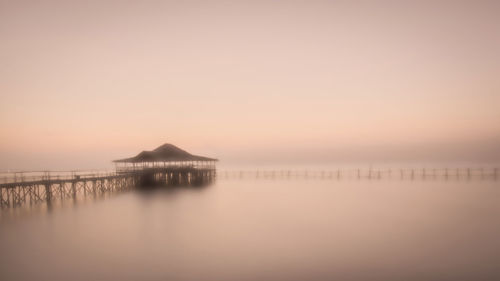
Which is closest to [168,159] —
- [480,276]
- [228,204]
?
[228,204]

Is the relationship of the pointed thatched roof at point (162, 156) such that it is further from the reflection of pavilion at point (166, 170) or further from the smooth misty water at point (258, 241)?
the smooth misty water at point (258, 241)

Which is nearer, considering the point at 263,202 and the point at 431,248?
the point at 431,248

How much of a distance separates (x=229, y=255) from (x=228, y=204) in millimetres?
10116

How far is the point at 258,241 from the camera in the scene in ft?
39.1

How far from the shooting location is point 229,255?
10.4 m

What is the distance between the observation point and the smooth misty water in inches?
353

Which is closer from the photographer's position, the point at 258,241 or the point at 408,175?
the point at 258,241

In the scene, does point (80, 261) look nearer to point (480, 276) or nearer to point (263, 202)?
point (480, 276)

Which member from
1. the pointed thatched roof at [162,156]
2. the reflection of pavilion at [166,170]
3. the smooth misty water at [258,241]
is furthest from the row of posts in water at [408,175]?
the smooth misty water at [258,241]

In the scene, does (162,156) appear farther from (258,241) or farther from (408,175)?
(408,175)

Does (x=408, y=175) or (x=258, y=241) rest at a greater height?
(x=258, y=241)

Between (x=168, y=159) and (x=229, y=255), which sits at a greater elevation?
(x=168, y=159)

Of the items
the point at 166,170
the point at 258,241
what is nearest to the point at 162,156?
the point at 166,170

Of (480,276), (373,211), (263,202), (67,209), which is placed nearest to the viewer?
(480,276)
